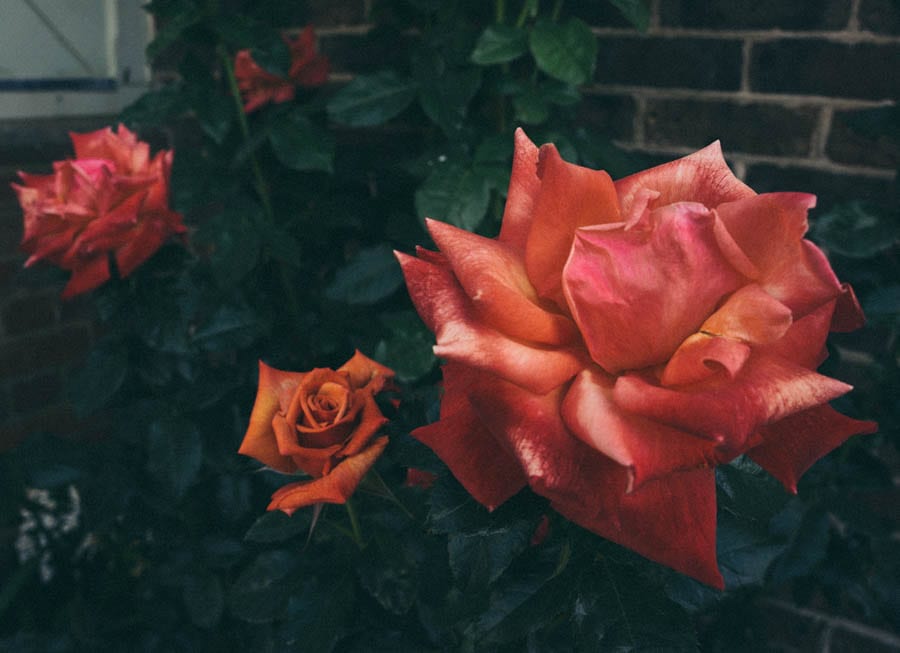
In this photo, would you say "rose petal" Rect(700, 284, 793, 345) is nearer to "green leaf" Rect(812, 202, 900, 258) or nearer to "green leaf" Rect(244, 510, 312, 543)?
"green leaf" Rect(244, 510, 312, 543)

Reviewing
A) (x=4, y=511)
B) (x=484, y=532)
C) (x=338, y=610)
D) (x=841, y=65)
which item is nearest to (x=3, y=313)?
(x=4, y=511)

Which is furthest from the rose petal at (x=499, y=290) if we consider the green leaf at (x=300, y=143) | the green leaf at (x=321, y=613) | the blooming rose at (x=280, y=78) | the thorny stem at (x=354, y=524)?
the blooming rose at (x=280, y=78)

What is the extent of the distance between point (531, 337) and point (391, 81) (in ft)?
3.06

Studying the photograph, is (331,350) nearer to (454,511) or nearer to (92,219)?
(92,219)

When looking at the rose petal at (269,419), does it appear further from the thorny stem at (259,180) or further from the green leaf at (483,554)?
the thorny stem at (259,180)

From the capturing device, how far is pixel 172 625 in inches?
57.8

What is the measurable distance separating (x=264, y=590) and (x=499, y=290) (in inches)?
24.3

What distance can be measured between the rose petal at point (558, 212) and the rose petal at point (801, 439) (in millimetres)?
150

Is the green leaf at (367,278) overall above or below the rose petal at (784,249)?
below

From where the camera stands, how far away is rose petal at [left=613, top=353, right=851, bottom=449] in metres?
0.37

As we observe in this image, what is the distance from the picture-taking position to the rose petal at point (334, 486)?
581mm

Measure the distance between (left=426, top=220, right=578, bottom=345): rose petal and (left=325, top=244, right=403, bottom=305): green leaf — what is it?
782 mm

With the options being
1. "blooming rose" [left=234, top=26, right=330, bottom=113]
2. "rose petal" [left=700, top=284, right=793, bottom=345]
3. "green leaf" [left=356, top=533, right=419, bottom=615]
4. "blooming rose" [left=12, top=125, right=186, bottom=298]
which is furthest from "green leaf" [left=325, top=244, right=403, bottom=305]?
"rose petal" [left=700, top=284, right=793, bottom=345]

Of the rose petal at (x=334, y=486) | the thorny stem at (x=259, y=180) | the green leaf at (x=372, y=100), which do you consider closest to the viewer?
the rose petal at (x=334, y=486)
